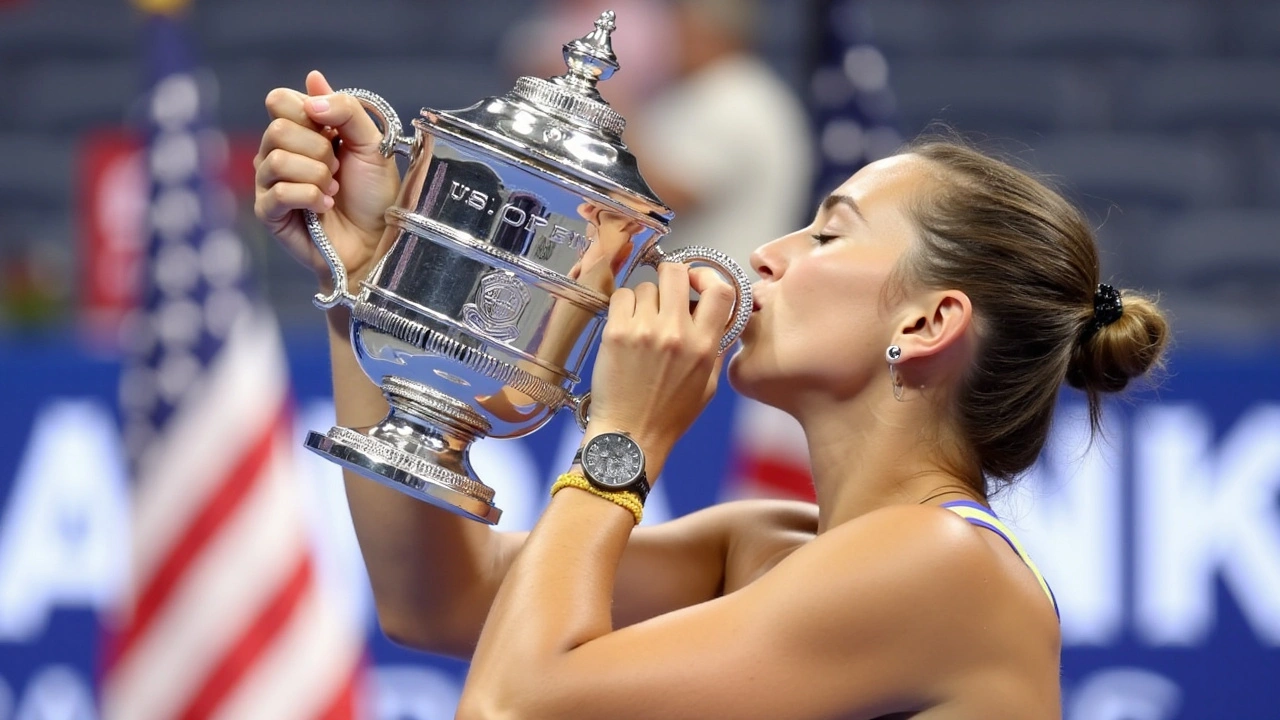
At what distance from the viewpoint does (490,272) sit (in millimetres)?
1454

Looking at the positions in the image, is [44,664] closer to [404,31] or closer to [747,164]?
[747,164]

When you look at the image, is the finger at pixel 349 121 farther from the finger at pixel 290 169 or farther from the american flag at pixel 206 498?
the american flag at pixel 206 498

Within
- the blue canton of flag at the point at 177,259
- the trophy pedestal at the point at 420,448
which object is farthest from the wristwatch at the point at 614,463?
the blue canton of flag at the point at 177,259

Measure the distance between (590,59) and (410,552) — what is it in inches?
21.9

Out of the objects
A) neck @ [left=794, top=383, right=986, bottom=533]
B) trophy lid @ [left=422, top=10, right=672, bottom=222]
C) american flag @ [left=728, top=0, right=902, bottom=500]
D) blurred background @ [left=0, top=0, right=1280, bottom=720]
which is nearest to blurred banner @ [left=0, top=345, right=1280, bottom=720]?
blurred background @ [left=0, top=0, right=1280, bottom=720]

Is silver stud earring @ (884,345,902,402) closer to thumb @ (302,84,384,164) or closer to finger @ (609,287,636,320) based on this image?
finger @ (609,287,636,320)

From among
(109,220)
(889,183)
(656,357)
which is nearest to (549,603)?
(656,357)

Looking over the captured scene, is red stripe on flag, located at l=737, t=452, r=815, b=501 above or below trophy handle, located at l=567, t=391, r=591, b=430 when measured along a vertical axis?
below

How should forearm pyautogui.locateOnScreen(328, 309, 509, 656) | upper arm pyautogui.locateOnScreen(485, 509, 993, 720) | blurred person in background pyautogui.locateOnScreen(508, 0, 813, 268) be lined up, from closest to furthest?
upper arm pyautogui.locateOnScreen(485, 509, 993, 720) < forearm pyautogui.locateOnScreen(328, 309, 509, 656) < blurred person in background pyautogui.locateOnScreen(508, 0, 813, 268)

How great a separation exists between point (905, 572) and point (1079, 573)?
1.75 m

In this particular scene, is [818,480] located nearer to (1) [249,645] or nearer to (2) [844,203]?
(2) [844,203]

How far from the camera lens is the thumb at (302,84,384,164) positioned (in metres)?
1.55

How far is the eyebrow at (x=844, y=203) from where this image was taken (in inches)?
65.1

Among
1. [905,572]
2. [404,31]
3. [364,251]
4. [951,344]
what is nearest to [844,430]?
[951,344]
